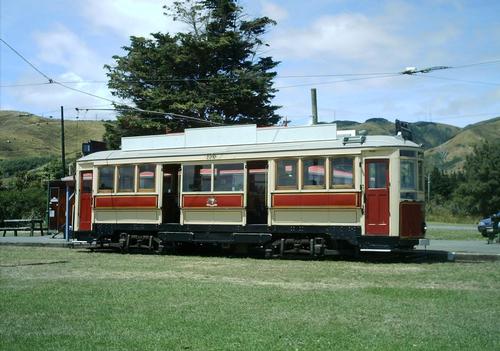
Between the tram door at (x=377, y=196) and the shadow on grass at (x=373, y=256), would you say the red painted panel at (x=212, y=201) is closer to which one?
the shadow on grass at (x=373, y=256)

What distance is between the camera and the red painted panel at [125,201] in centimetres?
1882

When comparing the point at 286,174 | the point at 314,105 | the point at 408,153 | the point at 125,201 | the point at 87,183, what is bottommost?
the point at 125,201

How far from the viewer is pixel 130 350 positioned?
6.30 meters

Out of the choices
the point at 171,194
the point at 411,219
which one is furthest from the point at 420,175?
the point at 171,194

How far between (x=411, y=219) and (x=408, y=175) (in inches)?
44.6

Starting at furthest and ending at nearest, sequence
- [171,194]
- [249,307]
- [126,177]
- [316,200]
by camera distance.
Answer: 1. [126,177]
2. [171,194]
3. [316,200]
4. [249,307]

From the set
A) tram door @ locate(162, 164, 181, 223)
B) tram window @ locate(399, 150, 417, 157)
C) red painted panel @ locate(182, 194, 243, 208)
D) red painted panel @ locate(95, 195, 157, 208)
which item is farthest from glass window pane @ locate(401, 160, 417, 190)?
red painted panel @ locate(95, 195, 157, 208)

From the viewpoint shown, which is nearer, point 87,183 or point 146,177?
point 146,177

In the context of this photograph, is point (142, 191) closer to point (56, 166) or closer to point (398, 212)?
point (398, 212)

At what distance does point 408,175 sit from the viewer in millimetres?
15680

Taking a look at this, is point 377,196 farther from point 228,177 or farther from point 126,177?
point 126,177

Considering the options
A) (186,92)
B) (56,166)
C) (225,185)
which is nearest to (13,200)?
(186,92)

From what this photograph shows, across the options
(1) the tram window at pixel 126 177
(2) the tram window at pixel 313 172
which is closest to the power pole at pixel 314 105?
(1) the tram window at pixel 126 177

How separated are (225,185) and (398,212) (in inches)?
200
